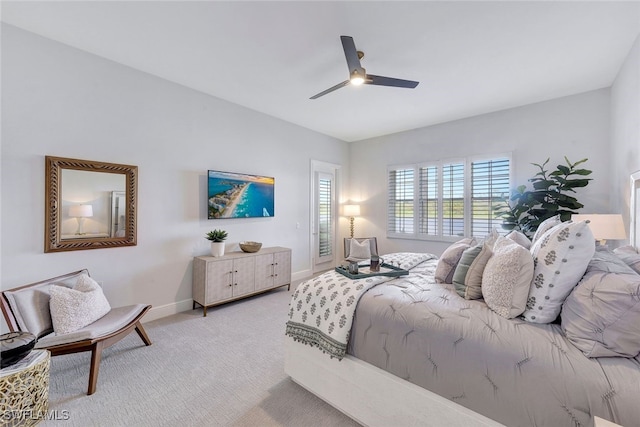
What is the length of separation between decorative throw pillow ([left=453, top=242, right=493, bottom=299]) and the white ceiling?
74.6 inches

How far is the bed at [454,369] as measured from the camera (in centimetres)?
104

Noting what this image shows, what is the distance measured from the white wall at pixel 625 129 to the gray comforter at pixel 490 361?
2.41 m

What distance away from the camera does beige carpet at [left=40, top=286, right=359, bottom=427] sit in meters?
1.72

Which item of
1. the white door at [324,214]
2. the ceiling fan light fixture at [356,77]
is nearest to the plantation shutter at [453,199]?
the white door at [324,214]

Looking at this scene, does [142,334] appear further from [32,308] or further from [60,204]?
[60,204]

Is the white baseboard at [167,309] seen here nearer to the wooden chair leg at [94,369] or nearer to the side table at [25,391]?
the wooden chair leg at [94,369]

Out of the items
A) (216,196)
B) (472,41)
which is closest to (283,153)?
(216,196)

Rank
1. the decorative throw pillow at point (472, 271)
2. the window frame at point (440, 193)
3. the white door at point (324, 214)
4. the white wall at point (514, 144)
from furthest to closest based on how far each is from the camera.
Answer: the white door at point (324, 214)
the window frame at point (440, 193)
the white wall at point (514, 144)
the decorative throw pillow at point (472, 271)

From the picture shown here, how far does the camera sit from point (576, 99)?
359cm

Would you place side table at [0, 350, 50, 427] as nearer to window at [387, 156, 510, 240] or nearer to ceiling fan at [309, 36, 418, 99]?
ceiling fan at [309, 36, 418, 99]

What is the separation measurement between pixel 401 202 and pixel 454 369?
4212 millimetres

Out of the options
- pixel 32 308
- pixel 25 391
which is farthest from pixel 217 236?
pixel 25 391

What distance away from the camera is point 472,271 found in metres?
1.70

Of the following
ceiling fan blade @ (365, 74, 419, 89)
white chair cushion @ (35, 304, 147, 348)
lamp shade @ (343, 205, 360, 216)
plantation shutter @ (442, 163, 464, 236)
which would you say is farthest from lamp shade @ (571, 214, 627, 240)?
white chair cushion @ (35, 304, 147, 348)
